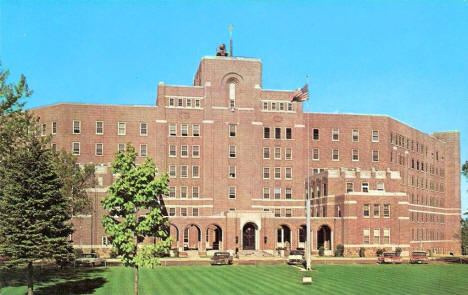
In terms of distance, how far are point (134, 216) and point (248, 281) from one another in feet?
45.3

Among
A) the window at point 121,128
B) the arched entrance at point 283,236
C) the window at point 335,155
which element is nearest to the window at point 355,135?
the window at point 335,155

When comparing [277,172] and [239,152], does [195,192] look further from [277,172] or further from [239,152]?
[277,172]

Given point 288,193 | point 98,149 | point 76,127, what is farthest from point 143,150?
point 288,193

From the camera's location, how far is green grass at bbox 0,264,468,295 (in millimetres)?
42594

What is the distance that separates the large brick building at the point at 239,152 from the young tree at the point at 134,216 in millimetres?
45456

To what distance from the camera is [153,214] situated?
122 feet

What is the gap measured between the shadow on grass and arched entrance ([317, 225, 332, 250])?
39.9 metres

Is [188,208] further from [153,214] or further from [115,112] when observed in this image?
[153,214]

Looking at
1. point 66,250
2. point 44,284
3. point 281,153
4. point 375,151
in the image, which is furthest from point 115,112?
point 66,250

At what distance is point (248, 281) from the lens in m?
47.8

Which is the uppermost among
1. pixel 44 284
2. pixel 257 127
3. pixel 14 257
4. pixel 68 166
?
pixel 257 127

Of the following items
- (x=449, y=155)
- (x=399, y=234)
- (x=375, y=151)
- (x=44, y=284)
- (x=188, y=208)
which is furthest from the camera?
(x=449, y=155)

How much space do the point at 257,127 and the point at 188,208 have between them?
16.1 meters

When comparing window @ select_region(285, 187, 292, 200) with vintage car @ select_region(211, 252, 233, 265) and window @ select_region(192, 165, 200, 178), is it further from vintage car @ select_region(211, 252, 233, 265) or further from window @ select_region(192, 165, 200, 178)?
vintage car @ select_region(211, 252, 233, 265)
